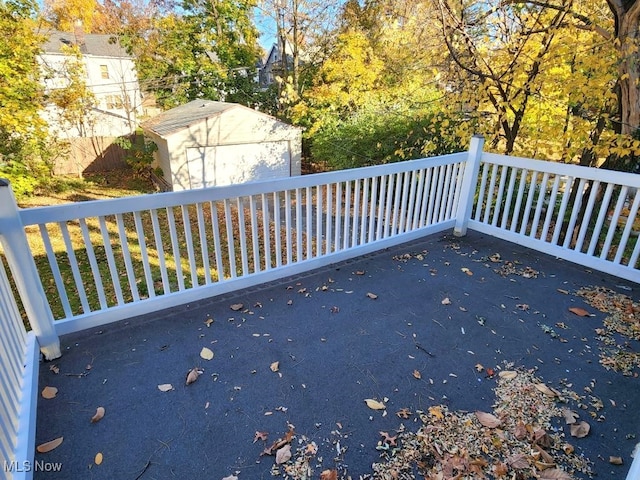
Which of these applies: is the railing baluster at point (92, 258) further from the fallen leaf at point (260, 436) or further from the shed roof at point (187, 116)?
the shed roof at point (187, 116)

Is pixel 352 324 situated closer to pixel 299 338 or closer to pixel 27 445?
pixel 299 338

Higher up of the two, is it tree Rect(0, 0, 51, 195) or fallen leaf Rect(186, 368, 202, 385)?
tree Rect(0, 0, 51, 195)

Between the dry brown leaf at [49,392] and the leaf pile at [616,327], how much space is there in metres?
3.15

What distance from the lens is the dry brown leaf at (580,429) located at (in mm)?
1695

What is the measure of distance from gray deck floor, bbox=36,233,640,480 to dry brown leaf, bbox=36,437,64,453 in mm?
28

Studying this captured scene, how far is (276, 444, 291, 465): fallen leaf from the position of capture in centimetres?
Answer: 157

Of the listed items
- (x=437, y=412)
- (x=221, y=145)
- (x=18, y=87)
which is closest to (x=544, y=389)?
(x=437, y=412)

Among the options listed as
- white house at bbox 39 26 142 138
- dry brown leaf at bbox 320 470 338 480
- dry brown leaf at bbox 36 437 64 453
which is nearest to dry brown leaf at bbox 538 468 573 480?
dry brown leaf at bbox 320 470 338 480

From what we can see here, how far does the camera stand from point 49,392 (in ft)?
6.29

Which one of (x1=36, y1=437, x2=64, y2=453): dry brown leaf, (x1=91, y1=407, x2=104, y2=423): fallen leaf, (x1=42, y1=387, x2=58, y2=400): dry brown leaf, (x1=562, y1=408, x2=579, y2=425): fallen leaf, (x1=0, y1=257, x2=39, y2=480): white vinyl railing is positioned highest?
(x1=0, y1=257, x2=39, y2=480): white vinyl railing

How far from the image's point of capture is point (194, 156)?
11.0 metres

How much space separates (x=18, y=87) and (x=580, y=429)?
9946 mm

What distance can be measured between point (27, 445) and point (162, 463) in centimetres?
56

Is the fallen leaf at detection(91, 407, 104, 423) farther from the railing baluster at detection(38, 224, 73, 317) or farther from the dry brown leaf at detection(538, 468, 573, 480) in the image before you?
the dry brown leaf at detection(538, 468, 573, 480)
